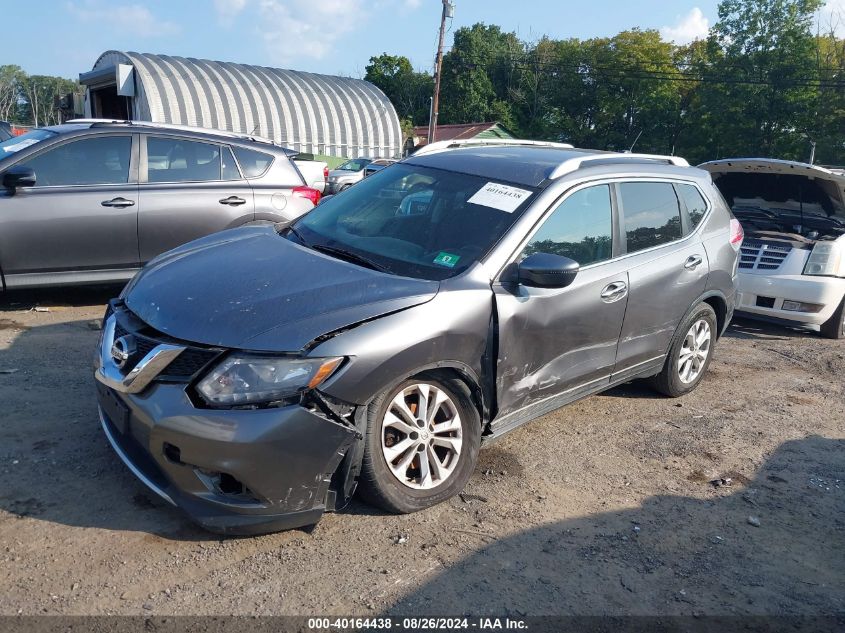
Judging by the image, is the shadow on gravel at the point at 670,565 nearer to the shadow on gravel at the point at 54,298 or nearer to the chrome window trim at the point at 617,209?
the chrome window trim at the point at 617,209

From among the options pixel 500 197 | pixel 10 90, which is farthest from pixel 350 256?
pixel 10 90

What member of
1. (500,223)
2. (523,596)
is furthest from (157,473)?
(500,223)

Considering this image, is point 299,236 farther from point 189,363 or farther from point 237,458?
point 237,458

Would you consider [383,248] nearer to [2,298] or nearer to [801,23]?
[2,298]

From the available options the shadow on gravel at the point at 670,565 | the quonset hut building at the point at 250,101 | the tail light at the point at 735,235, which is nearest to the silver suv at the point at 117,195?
the tail light at the point at 735,235

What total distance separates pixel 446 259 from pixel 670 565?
72.7 inches

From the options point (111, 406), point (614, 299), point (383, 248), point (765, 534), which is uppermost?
point (383, 248)

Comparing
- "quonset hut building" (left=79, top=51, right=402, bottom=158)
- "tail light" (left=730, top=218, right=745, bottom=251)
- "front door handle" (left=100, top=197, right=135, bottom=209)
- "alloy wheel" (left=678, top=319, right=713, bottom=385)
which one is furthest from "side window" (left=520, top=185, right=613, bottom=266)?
"quonset hut building" (left=79, top=51, right=402, bottom=158)

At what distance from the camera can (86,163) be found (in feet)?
21.5

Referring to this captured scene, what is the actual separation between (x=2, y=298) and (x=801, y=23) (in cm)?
4449

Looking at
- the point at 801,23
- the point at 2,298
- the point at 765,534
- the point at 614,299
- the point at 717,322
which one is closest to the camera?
the point at 765,534

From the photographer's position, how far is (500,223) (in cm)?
397

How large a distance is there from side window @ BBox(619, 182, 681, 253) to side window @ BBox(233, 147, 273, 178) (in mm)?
4133

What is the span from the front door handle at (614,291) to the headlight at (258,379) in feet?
6.57
